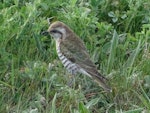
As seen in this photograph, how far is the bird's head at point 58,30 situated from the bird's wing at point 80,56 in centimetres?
8

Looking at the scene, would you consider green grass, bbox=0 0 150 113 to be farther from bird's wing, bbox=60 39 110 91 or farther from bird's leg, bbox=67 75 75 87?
bird's wing, bbox=60 39 110 91

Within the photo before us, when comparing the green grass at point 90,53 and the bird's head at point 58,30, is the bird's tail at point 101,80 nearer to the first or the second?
the green grass at point 90,53

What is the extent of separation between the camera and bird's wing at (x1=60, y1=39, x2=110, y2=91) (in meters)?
6.43

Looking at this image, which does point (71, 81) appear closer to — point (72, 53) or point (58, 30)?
point (72, 53)

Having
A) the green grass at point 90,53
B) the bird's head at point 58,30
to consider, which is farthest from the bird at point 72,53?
the green grass at point 90,53

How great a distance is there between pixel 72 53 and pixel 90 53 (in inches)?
15.2

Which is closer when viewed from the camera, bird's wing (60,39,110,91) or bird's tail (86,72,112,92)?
bird's tail (86,72,112,92)

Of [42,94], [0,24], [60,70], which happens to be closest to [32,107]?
[42,94]

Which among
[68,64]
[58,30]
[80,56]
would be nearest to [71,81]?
[68,64]

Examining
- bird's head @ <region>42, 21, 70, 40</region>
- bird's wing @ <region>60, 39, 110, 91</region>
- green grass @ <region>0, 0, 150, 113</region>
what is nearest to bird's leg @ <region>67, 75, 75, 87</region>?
green grass @ <region>0, 0, 150, 113</region>

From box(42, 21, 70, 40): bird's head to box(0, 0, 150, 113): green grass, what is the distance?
240 mm

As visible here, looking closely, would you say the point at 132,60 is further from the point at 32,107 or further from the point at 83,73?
the point at 32,107

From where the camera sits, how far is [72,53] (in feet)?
22.2

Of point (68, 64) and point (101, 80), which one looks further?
point (68, 64)
